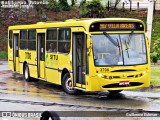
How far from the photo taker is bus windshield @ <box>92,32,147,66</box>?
16.2 meters

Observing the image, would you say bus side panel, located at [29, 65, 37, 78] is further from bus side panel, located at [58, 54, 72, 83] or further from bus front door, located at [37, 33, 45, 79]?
bus side panel, located at [58, 54, 72, 83]

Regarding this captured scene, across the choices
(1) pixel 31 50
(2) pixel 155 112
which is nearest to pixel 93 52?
(2) pixel 155 112

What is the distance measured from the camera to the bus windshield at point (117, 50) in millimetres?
16172

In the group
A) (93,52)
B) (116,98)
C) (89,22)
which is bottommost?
(116,98)

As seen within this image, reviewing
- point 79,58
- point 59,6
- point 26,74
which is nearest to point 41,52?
point 26,74

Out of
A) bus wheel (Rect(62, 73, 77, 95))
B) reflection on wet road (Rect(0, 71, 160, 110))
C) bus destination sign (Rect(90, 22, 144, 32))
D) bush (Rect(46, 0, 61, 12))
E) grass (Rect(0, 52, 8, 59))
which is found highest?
bush (Rect(46, 0, 61, 12))

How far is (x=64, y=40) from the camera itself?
18.3m

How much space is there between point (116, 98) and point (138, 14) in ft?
103

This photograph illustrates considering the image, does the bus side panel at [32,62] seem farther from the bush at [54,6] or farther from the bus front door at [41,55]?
the bush at [54,6]

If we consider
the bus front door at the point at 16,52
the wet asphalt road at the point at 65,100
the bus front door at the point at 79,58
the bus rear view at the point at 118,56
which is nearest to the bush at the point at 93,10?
the bus front door at the point at 16,52

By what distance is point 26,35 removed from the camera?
921 inches

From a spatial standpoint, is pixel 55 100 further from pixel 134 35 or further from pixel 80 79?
pixel 134 35

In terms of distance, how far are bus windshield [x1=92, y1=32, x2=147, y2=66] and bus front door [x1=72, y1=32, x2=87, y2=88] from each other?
0.60 metres

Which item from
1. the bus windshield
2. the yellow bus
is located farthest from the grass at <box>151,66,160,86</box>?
the bus windshield
